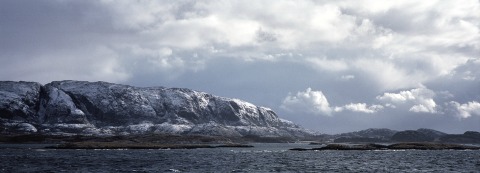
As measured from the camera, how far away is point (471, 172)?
318ft

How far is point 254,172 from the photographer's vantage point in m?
96.0

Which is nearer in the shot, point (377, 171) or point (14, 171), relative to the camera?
point (14, 171)

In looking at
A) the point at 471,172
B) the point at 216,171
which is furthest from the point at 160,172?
the point at 471,172

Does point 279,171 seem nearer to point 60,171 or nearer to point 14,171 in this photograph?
point 60,171

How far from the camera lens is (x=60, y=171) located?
94.7 m

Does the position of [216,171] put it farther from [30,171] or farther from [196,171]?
[30,171]

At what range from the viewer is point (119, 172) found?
93.3 m

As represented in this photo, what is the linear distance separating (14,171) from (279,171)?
171ft

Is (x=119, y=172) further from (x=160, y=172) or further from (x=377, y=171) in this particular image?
(x=377, y=171)

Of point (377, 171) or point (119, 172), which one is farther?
point (377, 171)

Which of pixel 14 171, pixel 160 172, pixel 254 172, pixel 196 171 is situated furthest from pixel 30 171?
pixel 254 172

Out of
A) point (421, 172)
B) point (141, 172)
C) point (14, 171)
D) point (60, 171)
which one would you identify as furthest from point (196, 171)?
point (421, 172)

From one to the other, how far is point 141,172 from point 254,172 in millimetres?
22307

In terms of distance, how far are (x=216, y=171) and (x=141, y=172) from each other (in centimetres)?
1523
